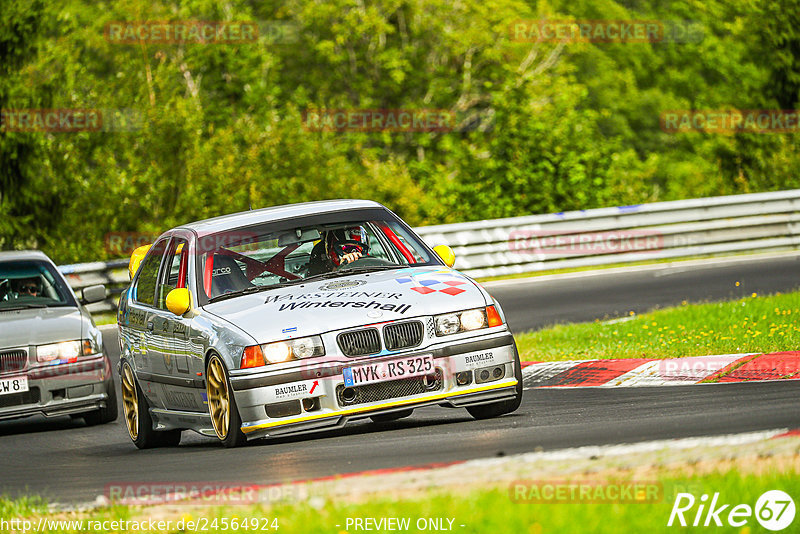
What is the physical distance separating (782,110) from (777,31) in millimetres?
1799

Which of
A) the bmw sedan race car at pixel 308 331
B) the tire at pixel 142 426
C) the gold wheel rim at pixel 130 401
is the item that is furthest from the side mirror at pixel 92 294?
the bmw sedan race car at pixel 308 331

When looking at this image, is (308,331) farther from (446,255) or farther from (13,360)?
(13,360)

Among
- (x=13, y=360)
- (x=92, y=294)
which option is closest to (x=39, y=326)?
(x=13, y=360)

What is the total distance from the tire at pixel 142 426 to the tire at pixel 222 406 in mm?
1254

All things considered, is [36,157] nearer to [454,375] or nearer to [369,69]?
[454,375]

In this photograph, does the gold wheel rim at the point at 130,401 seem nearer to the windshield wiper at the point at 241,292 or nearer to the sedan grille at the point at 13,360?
the windshield wiper at the point at 241,292

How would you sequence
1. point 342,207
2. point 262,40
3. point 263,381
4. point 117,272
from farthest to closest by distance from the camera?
point 262,40, point 117,272, point 342,207, point 263,381

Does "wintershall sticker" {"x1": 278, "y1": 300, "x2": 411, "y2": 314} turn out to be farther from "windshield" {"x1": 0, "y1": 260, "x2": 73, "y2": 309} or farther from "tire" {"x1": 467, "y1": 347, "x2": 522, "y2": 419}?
"windshield" {"x1": 0, "y1": 260, "x2": 73, "y2": 309}

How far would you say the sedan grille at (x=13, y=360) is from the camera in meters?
11.6

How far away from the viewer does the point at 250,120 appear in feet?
99.0

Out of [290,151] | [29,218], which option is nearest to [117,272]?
[29,218]

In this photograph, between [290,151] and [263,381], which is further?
[290,151]

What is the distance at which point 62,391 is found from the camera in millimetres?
11766

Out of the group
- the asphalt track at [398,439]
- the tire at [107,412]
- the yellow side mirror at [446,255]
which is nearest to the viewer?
the asphalt track at [398,439]
